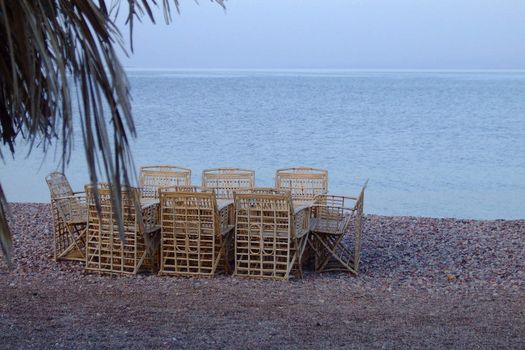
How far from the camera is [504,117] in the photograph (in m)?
41.3

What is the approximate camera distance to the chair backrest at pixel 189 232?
6988 millimetres

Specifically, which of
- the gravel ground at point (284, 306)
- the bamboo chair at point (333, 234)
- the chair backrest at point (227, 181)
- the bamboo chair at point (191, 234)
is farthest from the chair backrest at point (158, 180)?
the bamboo chair at point (333, 234)

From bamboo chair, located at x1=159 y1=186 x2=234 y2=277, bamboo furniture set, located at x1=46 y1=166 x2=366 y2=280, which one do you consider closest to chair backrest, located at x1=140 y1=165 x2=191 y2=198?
bamboo furniture set, located at x1=46 y1=166 x2=366 y2=280

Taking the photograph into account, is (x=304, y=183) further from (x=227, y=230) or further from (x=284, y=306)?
(x=284, y=306)

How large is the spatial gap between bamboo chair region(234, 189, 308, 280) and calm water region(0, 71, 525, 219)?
3317 mm

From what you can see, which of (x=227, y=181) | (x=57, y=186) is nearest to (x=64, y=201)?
(x=57, y=186)

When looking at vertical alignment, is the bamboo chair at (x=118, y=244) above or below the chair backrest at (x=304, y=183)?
below

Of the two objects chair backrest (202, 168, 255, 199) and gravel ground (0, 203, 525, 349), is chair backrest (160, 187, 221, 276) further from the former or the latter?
chair backrest (202, 168, 255, 199)

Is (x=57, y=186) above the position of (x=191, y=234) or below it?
above

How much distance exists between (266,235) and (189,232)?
0.69 meters

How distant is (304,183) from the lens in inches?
332

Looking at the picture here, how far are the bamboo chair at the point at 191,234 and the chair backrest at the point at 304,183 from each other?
124cm

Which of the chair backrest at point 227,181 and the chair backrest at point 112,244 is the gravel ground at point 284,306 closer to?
the chair backrest at point 112,244

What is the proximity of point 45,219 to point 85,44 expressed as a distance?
8198 millimetres
